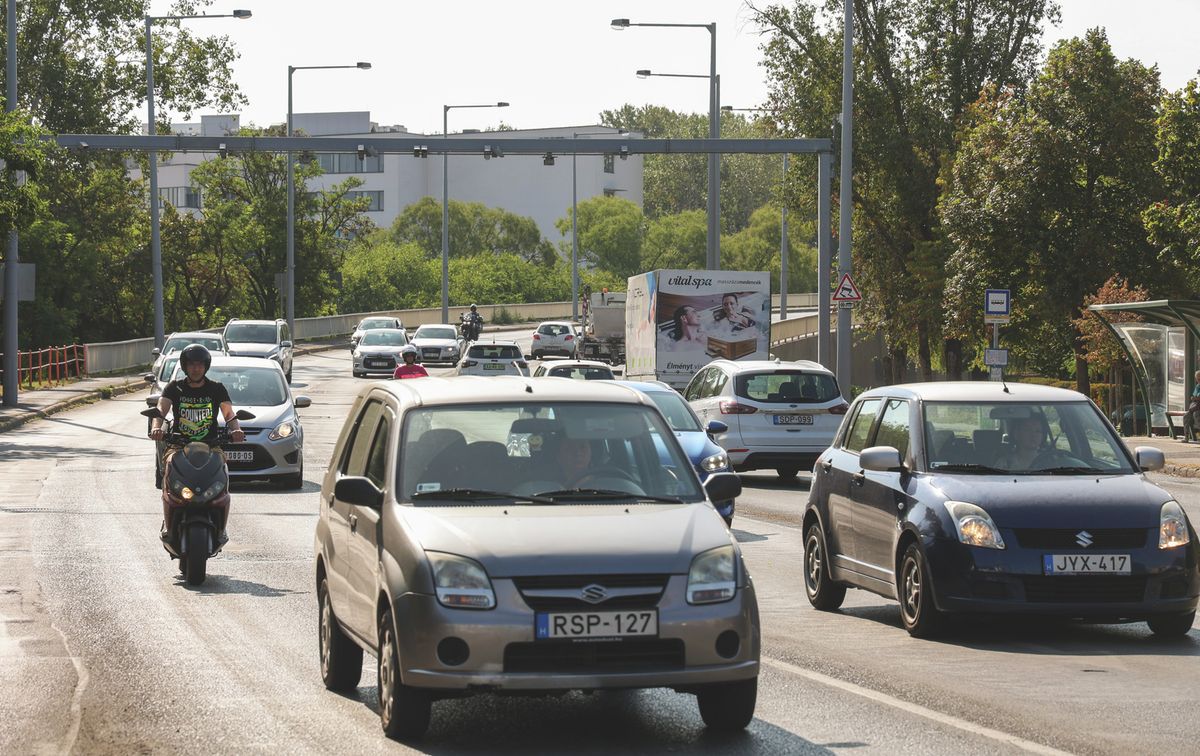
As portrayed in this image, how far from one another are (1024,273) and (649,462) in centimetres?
3710

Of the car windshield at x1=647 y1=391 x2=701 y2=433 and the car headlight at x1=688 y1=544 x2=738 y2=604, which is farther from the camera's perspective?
the car windshield at x1=647 y1=391 x2=701 y2=433

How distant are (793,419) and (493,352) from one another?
2381cm

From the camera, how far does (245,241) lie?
252ft

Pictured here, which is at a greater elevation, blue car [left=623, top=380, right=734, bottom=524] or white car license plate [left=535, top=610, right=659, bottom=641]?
white car license plate [left=535, top=610, right=659, bottom=641]

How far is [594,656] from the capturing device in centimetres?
733

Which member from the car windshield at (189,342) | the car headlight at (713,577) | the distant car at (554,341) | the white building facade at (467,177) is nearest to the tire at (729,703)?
the car headlight at (713,577)

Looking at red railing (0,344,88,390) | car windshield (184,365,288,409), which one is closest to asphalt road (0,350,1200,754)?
car windshield (184,365,288,409)

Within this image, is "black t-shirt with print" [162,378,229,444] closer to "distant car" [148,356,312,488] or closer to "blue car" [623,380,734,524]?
"blue car" [623,380,734,524]

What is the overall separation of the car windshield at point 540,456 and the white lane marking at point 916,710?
4.78ft

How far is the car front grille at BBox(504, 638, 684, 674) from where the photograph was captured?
7.31m

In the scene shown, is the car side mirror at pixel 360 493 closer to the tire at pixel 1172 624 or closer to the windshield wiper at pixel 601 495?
the windshield wiper at pixel 601 495

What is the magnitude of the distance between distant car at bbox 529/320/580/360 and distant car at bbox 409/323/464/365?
7078mm

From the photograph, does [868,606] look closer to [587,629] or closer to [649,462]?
[649,462]

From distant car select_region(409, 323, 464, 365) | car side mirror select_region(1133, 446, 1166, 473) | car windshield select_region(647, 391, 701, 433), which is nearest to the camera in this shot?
car side mirror select_region(1133, 446, 1166, 473)
